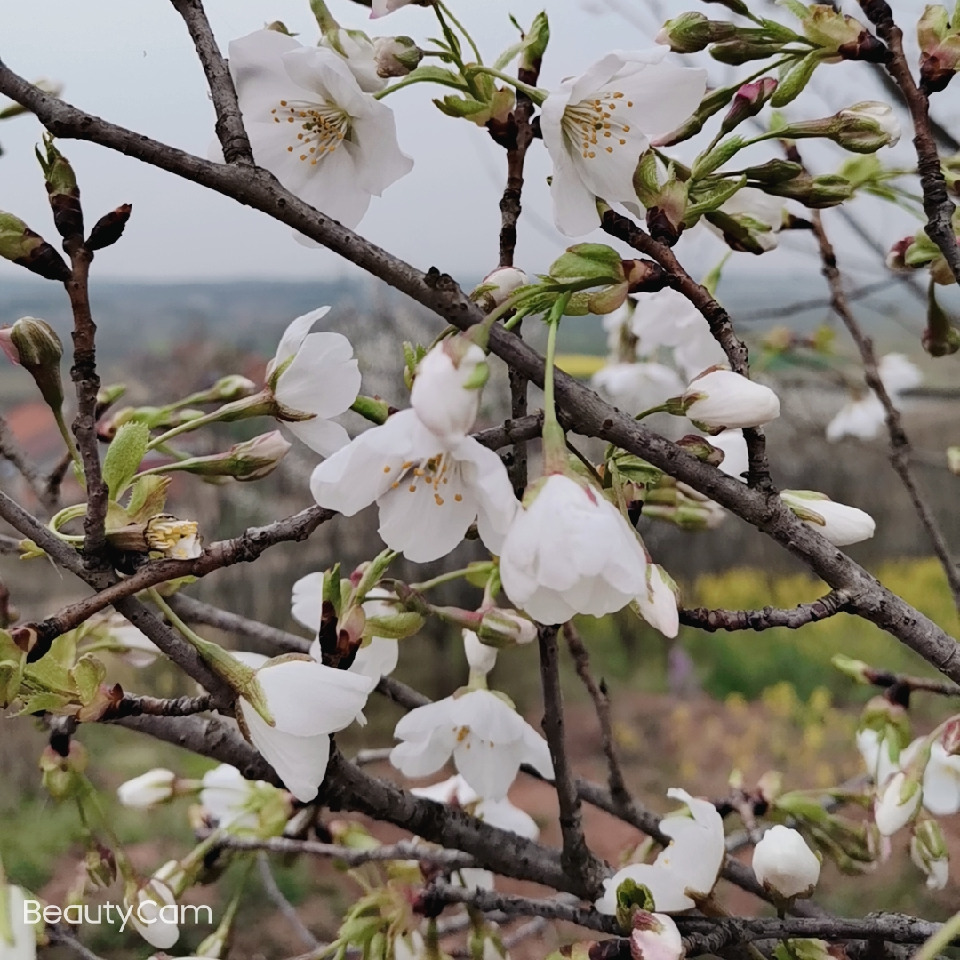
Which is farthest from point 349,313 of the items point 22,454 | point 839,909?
point 22,454

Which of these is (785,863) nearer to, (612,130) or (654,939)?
(654,939)

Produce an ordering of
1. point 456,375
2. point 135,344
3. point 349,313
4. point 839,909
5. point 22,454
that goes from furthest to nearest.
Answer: point 349,313, point 135,344, point 839,909, point 22,454, point 456,375

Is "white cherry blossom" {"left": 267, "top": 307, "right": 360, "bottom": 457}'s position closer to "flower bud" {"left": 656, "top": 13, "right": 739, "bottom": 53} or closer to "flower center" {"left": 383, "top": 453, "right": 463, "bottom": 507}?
"flower center" {"left": 383, "top": 453, "right": 463, "bottom": 507}

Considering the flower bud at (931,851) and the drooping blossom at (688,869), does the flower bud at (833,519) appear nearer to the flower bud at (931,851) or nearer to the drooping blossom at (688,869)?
the drooping blossom at (688,869)

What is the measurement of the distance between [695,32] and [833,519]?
0.22 m

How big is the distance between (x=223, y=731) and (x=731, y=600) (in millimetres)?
2867

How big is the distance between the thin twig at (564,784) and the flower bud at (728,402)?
7.2 inches

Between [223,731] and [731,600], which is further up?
[223,731]

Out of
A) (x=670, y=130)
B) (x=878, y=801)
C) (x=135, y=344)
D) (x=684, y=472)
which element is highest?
(x=670, y=130)

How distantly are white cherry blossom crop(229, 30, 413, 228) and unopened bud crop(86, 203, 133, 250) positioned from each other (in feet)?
0.38

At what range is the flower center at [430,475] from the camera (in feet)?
1.05

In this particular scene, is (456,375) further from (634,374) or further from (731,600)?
(731,600)

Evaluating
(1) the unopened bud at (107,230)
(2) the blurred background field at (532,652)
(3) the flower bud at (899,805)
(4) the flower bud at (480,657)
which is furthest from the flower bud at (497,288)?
(2) the blurred background field at (532,652)

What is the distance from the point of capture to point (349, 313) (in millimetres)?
3436
